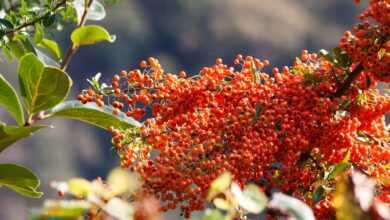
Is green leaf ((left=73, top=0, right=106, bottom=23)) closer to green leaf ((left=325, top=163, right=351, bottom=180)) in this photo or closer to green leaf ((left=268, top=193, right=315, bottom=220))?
green leaf ((left=325, top=163, right=351, bottom=180))

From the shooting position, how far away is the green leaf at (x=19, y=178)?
8.19ft

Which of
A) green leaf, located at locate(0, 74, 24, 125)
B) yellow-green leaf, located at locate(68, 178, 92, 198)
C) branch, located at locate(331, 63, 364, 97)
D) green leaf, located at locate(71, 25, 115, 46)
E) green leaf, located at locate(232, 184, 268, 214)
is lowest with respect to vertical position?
yellow-green leaf, located at locate(68, 178, 92, 198)

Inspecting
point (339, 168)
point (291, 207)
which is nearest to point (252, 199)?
point (291, 207)

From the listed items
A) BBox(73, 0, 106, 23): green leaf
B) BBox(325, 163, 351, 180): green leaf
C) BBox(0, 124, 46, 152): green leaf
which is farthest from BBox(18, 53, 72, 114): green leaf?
BBox(325, 163, 351, 180): green leaf

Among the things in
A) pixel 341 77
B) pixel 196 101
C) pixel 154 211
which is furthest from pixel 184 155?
pixel 154 211

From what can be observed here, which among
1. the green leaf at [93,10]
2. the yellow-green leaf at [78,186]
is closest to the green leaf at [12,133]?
the green leaf at [93,10]

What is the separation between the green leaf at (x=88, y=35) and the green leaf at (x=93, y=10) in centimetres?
16

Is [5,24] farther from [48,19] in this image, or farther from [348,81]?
[348,81]

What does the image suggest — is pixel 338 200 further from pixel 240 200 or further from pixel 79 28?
pixel 79 28

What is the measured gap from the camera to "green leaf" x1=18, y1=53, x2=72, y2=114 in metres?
2.27

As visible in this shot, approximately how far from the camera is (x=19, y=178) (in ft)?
8.25

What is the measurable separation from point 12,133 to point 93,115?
360 millimetres

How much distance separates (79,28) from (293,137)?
78 cm

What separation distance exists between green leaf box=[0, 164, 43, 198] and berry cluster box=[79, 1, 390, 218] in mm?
329
